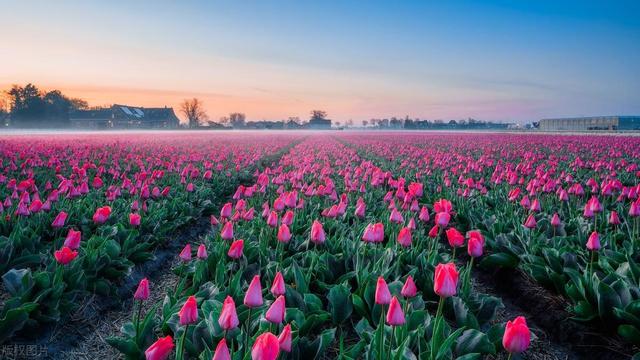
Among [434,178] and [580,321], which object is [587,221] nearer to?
[580,321]

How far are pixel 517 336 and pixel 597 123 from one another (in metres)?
87.8

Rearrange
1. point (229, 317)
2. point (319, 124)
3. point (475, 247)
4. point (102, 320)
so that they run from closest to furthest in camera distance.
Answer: point (229, 317) → point (475, 247) → point (102, 320) → point (319, 124)

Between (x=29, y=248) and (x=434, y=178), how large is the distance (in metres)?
7.71

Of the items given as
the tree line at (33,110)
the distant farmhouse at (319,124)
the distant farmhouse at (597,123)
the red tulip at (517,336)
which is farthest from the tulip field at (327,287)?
the distant farmhouse at (319,124)

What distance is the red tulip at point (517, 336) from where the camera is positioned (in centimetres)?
181

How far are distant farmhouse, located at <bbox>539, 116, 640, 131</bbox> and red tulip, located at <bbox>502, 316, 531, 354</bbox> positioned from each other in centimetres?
8258

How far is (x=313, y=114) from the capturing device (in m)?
152

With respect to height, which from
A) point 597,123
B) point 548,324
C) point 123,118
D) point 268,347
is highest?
point 123,118

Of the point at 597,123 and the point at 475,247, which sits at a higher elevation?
the point at 597,123

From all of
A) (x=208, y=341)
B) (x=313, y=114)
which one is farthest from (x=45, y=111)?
(x=208, y=341)

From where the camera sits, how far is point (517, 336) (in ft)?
6.01

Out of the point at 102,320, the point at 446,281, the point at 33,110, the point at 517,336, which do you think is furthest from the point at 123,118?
the point at 517,336

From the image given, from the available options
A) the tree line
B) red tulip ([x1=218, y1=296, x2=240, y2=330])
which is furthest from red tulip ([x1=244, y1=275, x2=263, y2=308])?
the tree line

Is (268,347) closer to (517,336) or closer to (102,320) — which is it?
(517,336)
